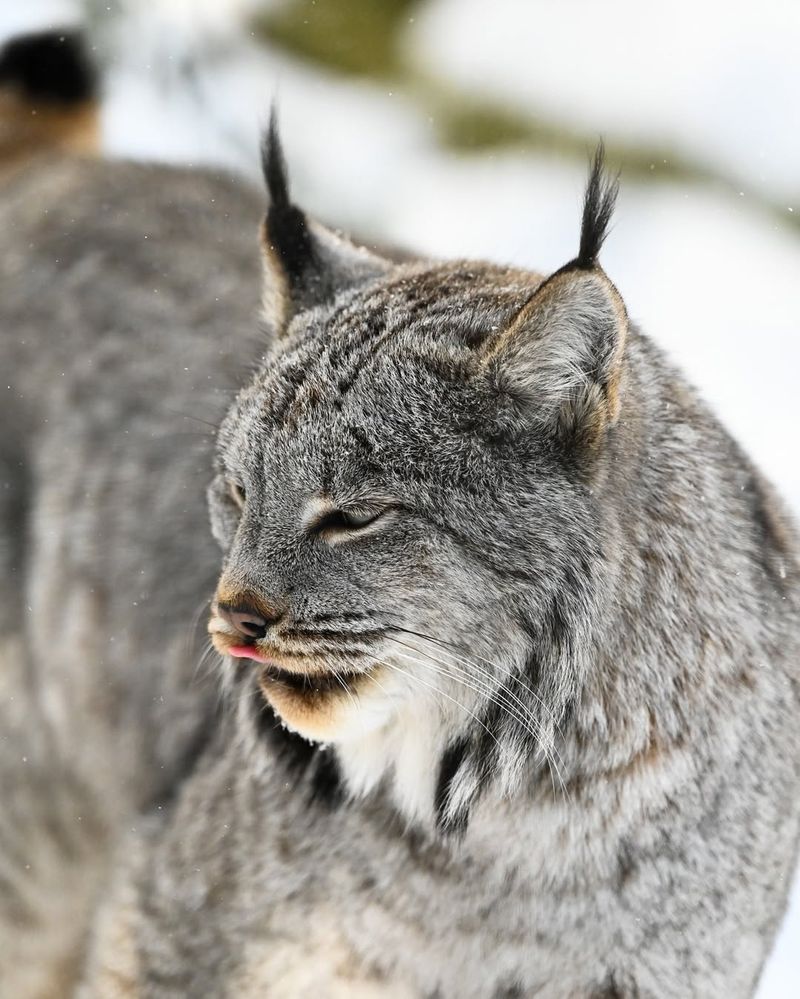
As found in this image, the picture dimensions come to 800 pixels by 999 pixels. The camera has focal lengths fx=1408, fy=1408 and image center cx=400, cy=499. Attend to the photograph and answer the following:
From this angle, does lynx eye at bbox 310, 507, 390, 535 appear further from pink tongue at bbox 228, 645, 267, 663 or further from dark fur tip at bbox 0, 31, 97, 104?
dark fur tip at bbox 0, 31, 97, 104

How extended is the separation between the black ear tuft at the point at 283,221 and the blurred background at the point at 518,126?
1920 millimetres

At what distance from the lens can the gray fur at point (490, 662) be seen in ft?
6.61

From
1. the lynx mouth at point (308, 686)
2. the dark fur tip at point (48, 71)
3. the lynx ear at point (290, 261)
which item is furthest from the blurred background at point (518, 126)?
the lynx mouth at point (308, 686)

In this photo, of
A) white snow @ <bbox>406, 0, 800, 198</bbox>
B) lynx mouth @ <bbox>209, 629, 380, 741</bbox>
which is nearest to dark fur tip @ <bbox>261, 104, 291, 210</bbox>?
lynx mouth @ <bbox>209, 629, 380, 741</bbox>

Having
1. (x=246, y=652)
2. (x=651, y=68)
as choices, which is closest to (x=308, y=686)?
(x=246, y=652)

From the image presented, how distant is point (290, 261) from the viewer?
2.46 meters

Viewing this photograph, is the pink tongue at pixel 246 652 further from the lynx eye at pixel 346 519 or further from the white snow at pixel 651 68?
the white snow at pixel 651 68

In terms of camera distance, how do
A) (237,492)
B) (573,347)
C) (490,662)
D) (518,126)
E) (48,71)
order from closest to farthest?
(573,347) → (490,662) → (237,492) → (48,71) → (518,126)

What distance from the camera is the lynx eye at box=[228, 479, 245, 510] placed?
7.14ft

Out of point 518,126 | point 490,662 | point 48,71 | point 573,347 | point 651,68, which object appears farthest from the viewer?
point 651,68

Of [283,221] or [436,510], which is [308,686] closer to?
[436,510]

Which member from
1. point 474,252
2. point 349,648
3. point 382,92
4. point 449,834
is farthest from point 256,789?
point 382,92

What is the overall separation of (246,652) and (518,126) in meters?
3.26

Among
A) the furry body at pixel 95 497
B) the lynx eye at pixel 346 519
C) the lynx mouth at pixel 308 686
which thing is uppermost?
the lynx eye at pixel 346 519
